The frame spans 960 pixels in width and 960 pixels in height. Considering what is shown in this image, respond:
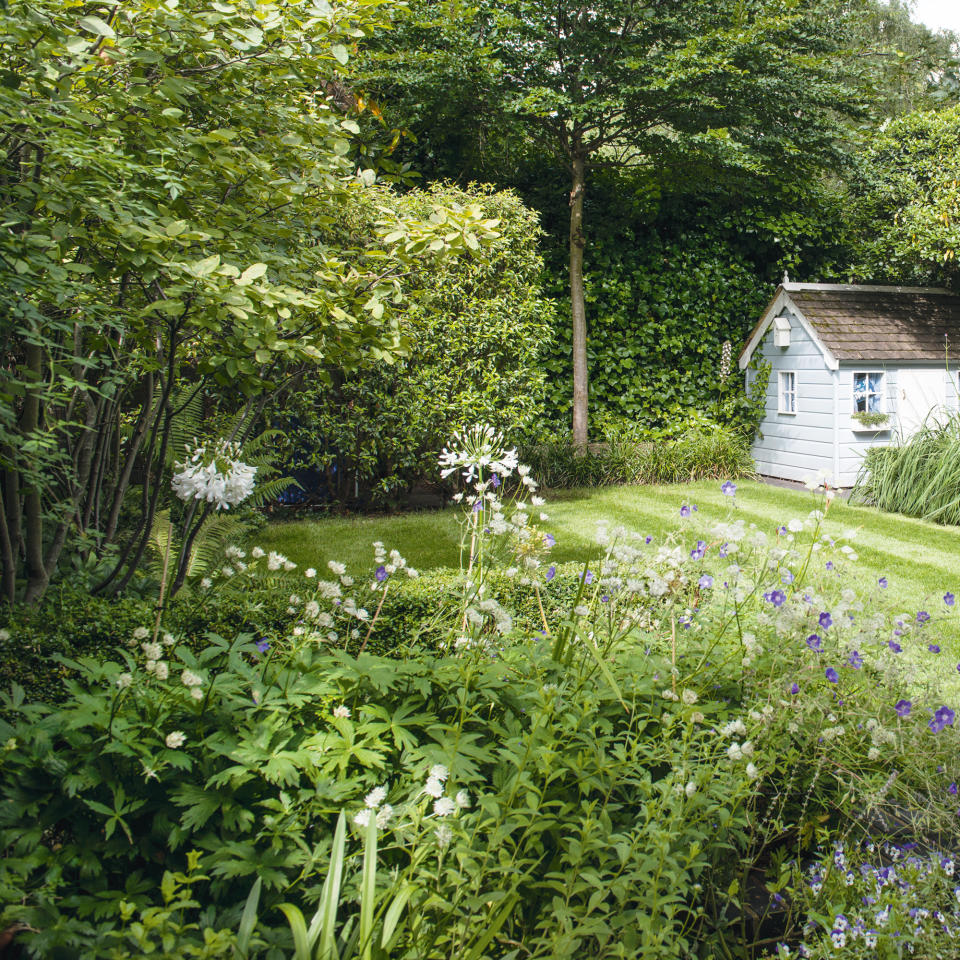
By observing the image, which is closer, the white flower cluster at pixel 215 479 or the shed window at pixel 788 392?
the white flower cluster at pixel 215 479

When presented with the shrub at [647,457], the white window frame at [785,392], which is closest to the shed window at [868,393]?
the white window frame at [785,392]

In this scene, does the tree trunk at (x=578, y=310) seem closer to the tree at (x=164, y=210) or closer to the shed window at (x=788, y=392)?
the shed window at (x=788, y=392)

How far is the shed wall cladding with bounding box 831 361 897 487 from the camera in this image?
973cm

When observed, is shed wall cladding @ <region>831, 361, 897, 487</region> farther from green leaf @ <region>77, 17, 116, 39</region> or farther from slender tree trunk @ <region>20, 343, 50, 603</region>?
green leaf @ <region>77, 17, 116, 39</region>

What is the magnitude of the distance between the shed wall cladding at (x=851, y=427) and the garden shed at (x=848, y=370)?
1 centimetres

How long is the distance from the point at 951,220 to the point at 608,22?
516 centimetres

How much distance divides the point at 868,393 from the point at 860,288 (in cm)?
184

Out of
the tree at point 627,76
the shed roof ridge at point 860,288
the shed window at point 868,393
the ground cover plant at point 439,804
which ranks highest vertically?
the tree at point 627,76

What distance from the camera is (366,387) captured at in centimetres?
804

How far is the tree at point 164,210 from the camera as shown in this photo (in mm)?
2387

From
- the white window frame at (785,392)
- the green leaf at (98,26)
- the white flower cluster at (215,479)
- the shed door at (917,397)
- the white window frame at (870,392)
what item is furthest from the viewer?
the white window frame at (785,392)

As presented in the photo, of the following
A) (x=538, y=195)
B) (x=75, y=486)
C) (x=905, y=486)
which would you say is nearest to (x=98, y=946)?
(x=75, y=486)

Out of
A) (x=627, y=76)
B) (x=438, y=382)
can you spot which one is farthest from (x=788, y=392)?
(x=438, y=382)

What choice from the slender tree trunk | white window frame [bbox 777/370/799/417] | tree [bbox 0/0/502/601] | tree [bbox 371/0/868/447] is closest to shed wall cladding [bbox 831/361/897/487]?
white window frame [bbox 777/370/799/417]
